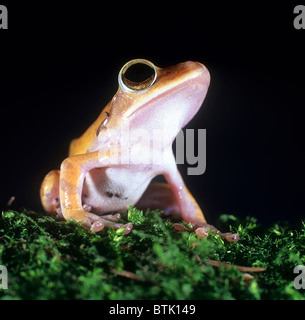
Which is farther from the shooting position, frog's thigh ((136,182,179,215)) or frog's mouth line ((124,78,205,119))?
frog's thigh ((136,182,179,215))

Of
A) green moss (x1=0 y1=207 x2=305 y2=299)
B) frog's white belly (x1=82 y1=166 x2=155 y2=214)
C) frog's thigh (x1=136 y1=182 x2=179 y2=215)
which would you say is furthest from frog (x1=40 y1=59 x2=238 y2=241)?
frog's thigh (x1=136 y1=182 x2=179 y2=215)

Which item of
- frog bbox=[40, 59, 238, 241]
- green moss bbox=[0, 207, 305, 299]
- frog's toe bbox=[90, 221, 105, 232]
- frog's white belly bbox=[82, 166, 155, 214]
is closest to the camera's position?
green moss bbox=[0, 207, 305, 299]

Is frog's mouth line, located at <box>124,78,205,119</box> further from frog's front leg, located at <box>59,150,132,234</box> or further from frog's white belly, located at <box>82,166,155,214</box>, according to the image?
frog's white belly, located at <box>82,166,155,214</box>

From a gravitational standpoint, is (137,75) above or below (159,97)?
above

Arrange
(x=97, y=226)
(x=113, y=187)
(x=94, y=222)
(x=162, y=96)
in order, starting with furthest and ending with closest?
(x=113, y=187)
(x=162, y=96)
(x=94, y=222)
(x=97, y=226)

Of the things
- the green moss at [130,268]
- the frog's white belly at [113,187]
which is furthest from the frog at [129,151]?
the green moss at [130,268]

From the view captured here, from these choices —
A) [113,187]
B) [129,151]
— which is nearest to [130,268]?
[129,151]

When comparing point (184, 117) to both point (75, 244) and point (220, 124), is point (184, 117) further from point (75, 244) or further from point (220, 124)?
point (220, 124)

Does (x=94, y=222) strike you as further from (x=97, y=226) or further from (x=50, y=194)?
(x=50, y=194)
